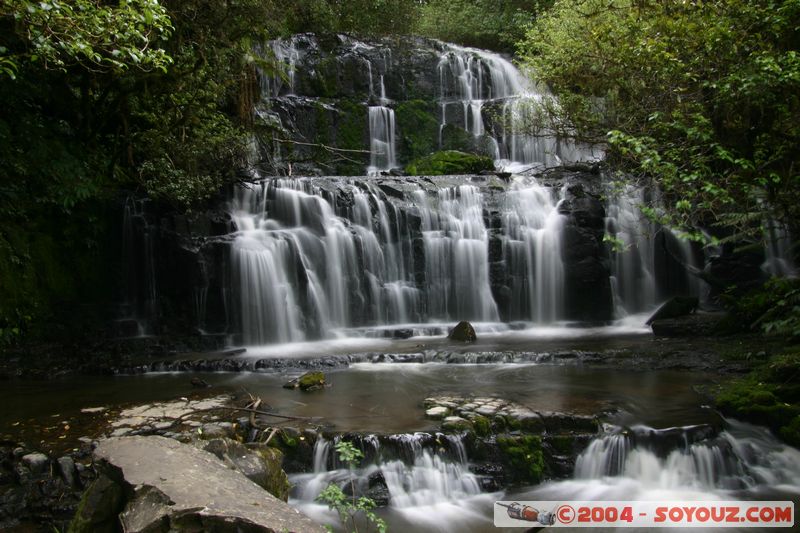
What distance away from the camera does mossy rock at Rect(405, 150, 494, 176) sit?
1741 centimetres

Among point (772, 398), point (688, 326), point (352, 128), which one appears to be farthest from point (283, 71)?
point (772, 398)

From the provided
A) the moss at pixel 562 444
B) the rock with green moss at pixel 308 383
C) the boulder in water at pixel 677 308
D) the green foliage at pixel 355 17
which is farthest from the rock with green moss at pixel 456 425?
the green foliage at pixel 355 17

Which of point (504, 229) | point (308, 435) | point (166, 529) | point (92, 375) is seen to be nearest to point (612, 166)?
point (504, 229)

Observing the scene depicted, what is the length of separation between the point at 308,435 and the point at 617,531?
124 inches

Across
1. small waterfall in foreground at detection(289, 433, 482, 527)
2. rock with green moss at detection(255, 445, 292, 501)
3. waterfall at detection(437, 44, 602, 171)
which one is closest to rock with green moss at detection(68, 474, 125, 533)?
rock with green moss at detection(255, 445, 292, 501)

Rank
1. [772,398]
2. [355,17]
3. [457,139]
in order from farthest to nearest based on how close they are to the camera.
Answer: [355,17]
[457,139]
[772,398]

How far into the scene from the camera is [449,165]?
1748 centimetres

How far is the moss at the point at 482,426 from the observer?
250 inches

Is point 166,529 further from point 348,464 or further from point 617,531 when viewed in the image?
point 617,531

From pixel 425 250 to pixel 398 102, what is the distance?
908cm

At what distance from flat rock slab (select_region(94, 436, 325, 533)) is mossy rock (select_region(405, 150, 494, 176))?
1356cm

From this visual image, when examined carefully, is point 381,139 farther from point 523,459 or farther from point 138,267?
point 523,459

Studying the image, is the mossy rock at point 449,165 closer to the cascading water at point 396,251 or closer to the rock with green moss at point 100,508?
the cascading water at point 396,251

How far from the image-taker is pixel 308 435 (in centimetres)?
626
